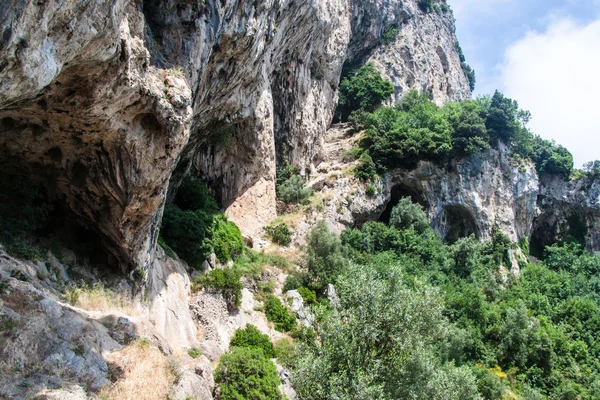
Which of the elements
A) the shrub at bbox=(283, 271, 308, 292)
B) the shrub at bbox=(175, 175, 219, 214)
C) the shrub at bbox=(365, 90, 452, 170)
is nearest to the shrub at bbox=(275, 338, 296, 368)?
the shrub at bbox=(283, 271, 308, 292)

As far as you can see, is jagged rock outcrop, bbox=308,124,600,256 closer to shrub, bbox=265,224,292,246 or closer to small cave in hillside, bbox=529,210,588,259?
small cave in hillside, bbox=529,210,588,259

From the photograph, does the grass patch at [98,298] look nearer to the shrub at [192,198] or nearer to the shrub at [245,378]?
the shrub at [245,378]

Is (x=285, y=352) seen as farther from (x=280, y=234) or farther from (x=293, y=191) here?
(x=293, y=191)

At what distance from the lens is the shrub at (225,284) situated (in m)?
18.2

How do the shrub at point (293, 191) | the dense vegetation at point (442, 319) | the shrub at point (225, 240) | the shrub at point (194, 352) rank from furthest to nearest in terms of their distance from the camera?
the shrub at point (293, 191)
the shrub at point (225, 240)
the dense vegetation at point (442, 319)
the shrub at point (194, 352)

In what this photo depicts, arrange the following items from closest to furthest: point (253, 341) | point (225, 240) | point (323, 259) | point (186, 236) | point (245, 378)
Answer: point (245, 378)
point (253, 341)
point (186, 236)
point (225, 240)
point (323, 259)

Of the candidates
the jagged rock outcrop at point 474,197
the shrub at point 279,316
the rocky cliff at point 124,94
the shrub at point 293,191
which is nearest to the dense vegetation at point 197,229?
the rocky cliff at point 124,94

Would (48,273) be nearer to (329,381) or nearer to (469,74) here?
(329,381)

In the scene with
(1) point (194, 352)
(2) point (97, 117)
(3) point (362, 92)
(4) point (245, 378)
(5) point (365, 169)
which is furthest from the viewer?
(3) point (362, 92)

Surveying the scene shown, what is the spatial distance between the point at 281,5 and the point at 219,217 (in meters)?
9.85

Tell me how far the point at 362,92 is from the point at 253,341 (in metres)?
29.5

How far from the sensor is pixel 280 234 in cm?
2664

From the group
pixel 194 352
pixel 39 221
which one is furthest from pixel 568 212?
pixel 39 221

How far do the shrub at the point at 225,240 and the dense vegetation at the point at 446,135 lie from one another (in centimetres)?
1373
